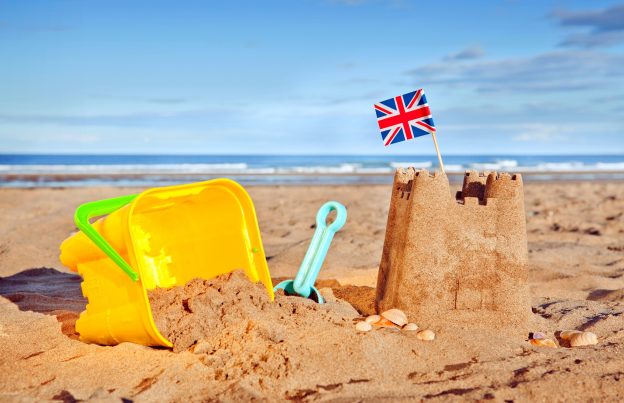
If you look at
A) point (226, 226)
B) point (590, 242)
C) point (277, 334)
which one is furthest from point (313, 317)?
point (590, 242)

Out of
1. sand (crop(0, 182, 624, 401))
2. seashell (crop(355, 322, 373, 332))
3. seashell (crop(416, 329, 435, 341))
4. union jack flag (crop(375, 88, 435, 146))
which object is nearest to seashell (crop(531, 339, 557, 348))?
sand (crop(0, 182, 624, 401))

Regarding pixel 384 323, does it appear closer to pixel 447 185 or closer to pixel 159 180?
pixel 447 185

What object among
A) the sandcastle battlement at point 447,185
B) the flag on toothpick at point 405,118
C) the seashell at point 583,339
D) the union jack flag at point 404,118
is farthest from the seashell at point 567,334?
the union jack flag at point 404,118

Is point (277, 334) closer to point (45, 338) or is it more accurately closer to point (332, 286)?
point (45, 338)

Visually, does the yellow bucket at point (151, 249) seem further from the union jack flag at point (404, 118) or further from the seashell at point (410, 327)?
the union jack flag at point (404, 118)

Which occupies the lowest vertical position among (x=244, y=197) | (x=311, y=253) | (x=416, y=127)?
(x=311, y=253)

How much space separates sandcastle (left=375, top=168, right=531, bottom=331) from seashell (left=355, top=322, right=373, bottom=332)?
0.31 metres

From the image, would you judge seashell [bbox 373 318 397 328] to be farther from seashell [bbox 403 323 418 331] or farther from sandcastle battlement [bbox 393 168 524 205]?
sandcastle battlement [bbox 393 168 524 205]

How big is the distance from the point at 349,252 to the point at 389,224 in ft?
8.45

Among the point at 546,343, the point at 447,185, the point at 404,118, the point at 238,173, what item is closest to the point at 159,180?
the point at 238,173

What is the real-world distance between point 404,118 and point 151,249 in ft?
5.09

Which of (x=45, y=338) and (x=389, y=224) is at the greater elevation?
(x=389, y=224)

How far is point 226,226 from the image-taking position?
10.7 ft

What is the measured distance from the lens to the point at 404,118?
343 cm
